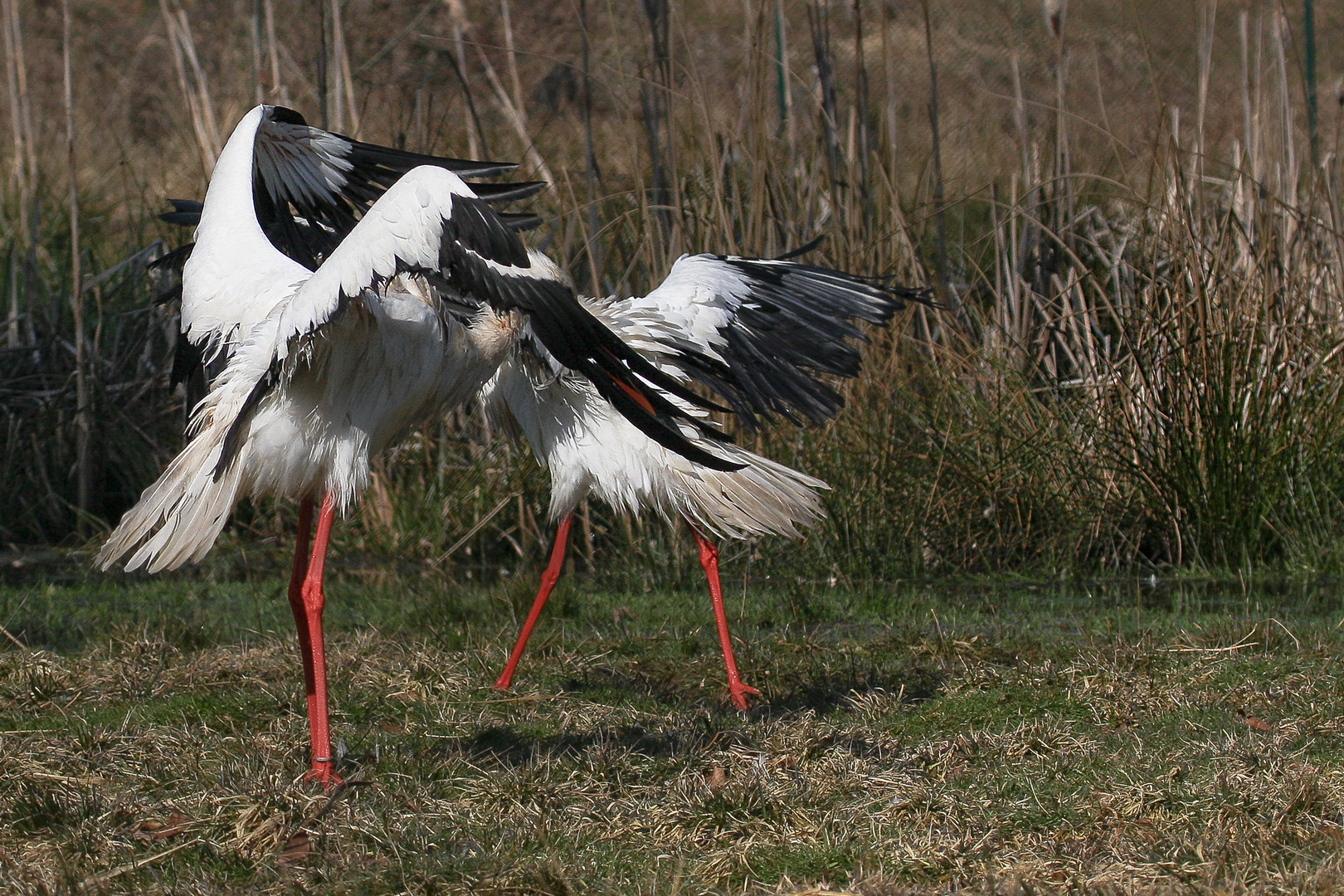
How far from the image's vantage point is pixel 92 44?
68.5 ft

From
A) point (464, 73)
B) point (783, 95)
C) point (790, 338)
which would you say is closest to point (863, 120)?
point (790, 338)

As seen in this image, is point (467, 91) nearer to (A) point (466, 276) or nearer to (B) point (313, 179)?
(B) point (313, 179)

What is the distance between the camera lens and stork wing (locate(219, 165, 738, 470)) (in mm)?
3379

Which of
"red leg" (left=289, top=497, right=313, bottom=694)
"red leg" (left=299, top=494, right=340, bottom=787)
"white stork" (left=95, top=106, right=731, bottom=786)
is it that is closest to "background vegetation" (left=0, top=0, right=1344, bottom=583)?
"white stork" (left=95, top=106, right=731, bottom=786)

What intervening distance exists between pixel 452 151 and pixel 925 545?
368 cm

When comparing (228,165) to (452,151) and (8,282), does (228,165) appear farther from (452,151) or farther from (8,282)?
(8,282)

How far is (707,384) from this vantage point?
203 inches

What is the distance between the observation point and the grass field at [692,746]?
2953 millimetres

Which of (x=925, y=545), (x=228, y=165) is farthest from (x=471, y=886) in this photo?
(x=925, y=545)

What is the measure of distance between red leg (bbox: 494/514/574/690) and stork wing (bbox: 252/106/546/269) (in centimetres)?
133

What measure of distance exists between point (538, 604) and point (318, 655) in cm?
136

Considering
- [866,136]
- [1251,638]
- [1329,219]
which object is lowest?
[1251,638]

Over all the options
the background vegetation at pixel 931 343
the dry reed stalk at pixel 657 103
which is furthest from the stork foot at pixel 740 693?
the dry reed stalk at pixel 657 103

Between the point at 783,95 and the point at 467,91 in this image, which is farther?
the point at 783,95
